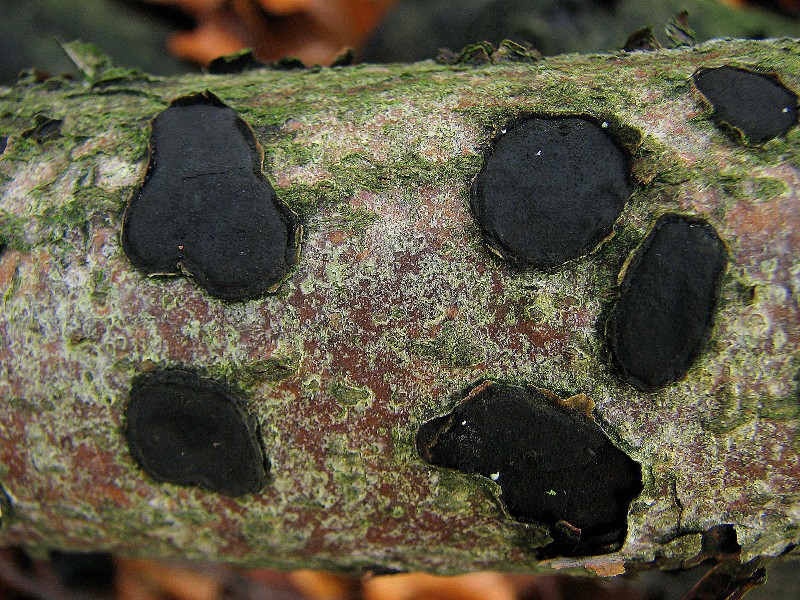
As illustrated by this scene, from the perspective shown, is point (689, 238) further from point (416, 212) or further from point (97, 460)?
point (97, 460)

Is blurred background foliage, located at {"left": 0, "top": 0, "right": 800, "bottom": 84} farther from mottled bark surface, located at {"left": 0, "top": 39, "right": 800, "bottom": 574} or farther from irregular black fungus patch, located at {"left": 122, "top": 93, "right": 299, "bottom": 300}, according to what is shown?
irregular black fungus patch, located at {"left": 122, "top": 93, "right": 299, "bottom": 300}

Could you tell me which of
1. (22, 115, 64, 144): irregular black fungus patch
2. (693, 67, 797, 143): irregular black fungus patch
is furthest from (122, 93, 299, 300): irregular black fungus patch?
(693, 67, 797, 143): irregular black fungus patch

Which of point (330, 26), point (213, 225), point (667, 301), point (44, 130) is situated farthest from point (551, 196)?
point (330, 26)

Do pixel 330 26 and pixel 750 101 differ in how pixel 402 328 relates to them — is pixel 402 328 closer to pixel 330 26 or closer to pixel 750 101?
pixel 750 101

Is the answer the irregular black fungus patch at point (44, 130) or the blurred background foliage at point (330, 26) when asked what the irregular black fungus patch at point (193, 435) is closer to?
the irregular black fungus patch at point (44, 130)

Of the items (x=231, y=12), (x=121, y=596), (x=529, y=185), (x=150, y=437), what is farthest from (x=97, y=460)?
(x=231, y=12)

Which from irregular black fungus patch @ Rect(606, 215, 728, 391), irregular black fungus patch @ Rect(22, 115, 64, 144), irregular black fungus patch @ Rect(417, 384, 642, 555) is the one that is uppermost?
irregular black fungus patch @ Rect(22, 115, 64, 144)
